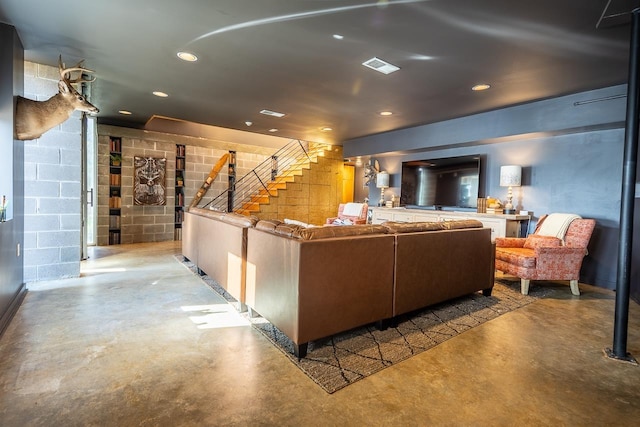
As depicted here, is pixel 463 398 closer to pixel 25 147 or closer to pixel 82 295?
pixel 82 295

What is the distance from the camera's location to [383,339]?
2.47 meters

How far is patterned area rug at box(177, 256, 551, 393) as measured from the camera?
2018 mm

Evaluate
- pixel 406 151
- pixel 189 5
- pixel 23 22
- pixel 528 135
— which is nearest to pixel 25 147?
pixel 23 22

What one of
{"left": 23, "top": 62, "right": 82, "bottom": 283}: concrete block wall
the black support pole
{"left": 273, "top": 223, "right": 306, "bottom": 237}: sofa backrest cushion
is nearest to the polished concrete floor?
the black support pole

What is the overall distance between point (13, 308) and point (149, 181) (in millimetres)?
4257

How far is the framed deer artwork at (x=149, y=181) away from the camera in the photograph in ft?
21.7

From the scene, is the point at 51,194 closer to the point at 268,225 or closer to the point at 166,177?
the point at 268,225

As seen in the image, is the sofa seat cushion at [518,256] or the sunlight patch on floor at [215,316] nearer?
the sunlight patch on floor at [215,316]

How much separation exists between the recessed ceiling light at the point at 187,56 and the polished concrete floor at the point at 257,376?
8.13 ft

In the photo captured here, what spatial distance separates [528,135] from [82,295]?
6.01 m

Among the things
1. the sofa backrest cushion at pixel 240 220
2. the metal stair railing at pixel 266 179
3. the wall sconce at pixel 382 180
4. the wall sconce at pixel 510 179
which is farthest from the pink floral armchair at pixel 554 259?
the metal stair railing at pixel 266 179

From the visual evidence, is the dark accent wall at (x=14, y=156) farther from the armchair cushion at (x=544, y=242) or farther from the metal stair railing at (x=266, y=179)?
the armchair cushion at (x=544, y=242)

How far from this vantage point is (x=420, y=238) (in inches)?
110

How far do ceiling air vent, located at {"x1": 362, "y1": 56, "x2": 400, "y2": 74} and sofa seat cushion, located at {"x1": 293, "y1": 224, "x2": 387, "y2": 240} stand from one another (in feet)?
5.56
